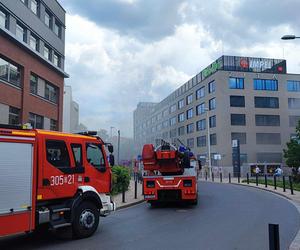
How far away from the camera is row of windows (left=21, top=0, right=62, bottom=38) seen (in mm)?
28906

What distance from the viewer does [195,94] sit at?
8094cm

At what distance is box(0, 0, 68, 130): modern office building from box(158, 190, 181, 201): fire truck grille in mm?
12524

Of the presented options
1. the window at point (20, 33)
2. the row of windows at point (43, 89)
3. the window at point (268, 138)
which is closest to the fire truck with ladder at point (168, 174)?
the window at point (20, 33)

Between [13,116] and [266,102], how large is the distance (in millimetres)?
52567

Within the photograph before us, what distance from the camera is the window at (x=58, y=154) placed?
920cm

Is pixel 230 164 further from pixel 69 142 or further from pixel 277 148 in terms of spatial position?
pixel 69 142

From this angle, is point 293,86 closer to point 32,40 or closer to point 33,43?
point 33,43

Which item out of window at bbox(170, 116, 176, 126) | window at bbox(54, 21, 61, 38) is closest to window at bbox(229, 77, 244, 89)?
window at bbox(170, 116, 176, 126)

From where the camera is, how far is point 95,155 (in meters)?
10.8

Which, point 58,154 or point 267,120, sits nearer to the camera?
point 58,154

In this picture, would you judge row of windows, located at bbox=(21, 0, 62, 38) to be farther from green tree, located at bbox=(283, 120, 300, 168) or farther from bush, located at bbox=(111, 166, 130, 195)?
green tree, located at bbox=(283, 120, 300, 168)

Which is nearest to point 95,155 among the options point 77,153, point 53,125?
point 77,153

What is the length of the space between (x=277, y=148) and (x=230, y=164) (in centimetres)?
1020

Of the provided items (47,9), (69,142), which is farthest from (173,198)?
(47,9)
